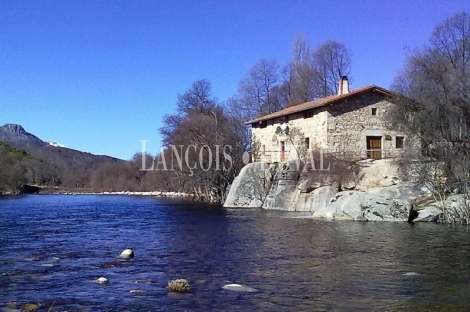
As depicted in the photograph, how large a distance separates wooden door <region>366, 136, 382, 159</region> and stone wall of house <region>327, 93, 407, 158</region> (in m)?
0.24

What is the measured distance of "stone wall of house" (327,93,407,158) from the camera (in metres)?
35.4

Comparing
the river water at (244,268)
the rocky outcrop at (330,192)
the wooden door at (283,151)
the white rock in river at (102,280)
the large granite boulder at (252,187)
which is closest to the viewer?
the river water at (244,268)

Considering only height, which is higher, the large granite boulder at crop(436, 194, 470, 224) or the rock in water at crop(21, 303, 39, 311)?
the large granite boulder at crop(436, 194, 470, 224)

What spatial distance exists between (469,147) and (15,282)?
2373cm

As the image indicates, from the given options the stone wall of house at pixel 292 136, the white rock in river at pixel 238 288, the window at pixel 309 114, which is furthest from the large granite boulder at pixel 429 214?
the white rock in river at pixel 238 288

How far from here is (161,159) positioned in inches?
2346

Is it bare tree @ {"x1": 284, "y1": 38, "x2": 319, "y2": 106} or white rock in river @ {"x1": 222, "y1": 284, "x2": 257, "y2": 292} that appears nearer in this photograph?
white rock in river @ {"x1": 222, "y1": 284, "x2": 257, "y2": 292}

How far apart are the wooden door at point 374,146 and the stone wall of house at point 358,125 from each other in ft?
0.79

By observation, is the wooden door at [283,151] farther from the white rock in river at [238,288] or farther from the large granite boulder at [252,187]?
the white rock in river at [238,288]

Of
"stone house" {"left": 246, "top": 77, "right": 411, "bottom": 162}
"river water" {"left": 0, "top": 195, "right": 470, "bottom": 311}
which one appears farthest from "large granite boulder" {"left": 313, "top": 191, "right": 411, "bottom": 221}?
"stone house" {"left": 246, "top": 77, "right": 411, "bottom": 162}

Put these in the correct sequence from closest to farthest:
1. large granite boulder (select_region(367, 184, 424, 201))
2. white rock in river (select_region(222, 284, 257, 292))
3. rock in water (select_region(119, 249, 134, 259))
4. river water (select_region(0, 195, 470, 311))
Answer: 1. river water (select_region(0, 195, 470, 311))
2. white rock in river (select_region(222, 284, 257, 292))
3. rock in water (select_region(119, 249, 134, 259))
4. large granite boulder (select_region(367, 184, 424, 201))

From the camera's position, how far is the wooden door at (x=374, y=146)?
3597 centimetres

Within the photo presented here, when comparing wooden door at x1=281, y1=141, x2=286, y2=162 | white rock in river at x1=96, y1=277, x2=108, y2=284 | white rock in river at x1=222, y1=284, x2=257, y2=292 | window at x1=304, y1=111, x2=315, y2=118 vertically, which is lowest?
white rock in river at x1=222, y1=284, x2=257, y2=292

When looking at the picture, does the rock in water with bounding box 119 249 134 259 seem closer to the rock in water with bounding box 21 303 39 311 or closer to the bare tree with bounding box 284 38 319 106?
the rock in water with bounding box 21 303 39 311
